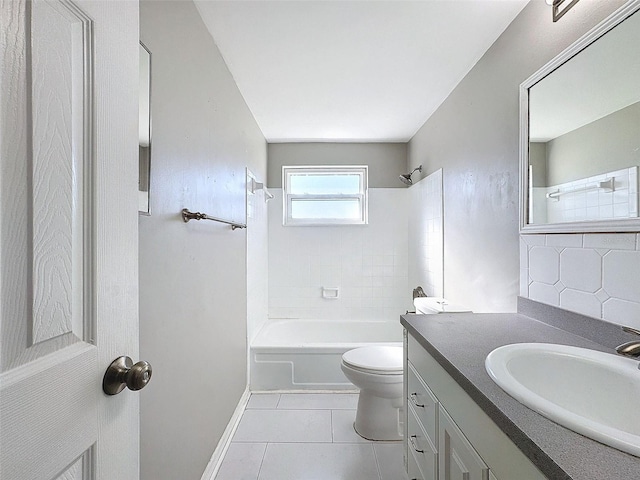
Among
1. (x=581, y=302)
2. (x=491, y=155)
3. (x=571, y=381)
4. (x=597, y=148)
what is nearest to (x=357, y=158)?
(x=491, y=155)

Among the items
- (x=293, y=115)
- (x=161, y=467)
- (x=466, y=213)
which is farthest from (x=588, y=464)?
(x=293, y=115)

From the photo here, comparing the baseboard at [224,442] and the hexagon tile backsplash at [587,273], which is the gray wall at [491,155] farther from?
the baseboard at [224,442]

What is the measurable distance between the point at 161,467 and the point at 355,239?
2752 millimetres

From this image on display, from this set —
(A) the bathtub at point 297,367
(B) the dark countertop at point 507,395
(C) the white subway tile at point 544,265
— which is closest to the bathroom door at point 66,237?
(B) the dark countertop at point 507,395

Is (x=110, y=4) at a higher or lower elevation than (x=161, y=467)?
higher

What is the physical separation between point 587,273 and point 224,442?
1986 mm

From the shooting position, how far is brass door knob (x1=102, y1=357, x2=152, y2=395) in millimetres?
584

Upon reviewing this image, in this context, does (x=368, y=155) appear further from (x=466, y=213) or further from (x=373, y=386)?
(x=373, y=386)

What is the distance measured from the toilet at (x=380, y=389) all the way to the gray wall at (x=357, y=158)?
183 centimetres

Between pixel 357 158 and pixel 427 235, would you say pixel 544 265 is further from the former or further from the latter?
pixel 357 158

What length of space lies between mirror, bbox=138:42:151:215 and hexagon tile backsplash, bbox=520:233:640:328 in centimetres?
149

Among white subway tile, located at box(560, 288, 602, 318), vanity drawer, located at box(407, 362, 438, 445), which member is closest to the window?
vanity drawer, located at box(407, 362, 438, 445)

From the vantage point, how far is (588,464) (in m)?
0.54

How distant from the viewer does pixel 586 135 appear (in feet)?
3.85
